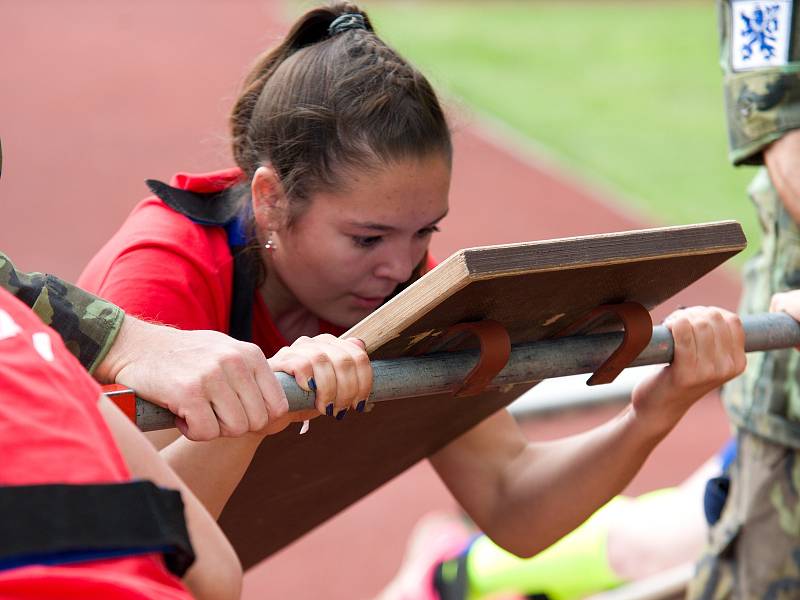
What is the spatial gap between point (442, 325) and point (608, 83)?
1321 cm

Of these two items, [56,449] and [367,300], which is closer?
[56,449]

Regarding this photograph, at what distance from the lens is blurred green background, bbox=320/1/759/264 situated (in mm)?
11250

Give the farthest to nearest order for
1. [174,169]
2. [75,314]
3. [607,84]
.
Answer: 1. [607,84]
2. [174,169]
3. [75,314]

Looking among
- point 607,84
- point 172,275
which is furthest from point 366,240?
point 607,84

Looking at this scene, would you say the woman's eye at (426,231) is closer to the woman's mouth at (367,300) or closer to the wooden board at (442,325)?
the woman's mouth at (367,300)

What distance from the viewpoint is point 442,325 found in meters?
1.52

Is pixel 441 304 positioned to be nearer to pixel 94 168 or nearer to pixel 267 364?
pixel 267 364

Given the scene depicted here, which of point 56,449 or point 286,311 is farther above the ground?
point 56,449

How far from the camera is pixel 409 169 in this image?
78.1 inches

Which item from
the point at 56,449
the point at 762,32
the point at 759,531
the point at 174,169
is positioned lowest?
the point at 174,169

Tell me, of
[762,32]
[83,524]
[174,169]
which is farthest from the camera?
[174,169]

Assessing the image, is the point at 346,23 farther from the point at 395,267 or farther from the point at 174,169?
the point at 174,169

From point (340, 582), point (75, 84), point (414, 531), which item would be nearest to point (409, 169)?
point (340, 582)

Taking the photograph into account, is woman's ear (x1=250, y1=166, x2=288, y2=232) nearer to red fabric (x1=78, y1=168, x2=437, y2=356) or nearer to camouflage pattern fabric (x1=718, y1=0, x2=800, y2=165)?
red fabric (x1=78, y1=168, x2=437, y2=356)
